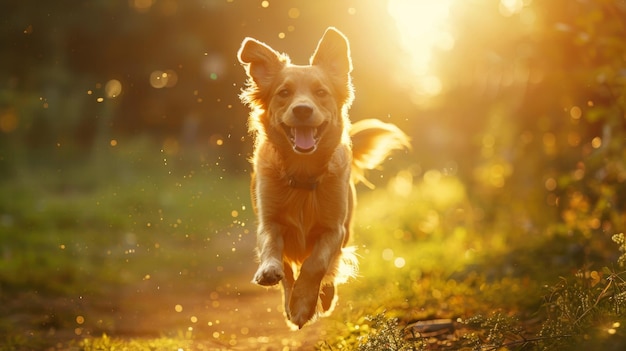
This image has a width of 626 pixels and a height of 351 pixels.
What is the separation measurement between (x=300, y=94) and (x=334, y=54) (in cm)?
57

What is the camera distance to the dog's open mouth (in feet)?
16.4

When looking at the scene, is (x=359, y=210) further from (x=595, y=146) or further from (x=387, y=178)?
(x=595, y=146)

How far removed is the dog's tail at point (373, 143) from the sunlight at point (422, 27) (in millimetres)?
1555

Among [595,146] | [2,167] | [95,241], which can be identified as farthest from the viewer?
[2,167]

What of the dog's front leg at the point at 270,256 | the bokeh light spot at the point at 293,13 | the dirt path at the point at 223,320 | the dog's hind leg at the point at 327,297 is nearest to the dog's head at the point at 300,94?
the dog's front leg at the point at 270,256

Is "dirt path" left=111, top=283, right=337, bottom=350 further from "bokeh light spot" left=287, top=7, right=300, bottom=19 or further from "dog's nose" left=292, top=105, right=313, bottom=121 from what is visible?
"bokeh light spot" left=287, top=7, right=300, bottom=19

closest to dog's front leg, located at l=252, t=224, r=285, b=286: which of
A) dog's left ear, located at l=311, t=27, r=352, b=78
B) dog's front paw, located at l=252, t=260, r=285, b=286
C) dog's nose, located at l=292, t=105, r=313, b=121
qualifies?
dog's front paw, located at l=252, t=260, r=285, b=286

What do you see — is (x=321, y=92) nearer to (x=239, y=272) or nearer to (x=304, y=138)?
(x=304, y=138)

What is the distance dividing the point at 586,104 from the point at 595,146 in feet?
1.73

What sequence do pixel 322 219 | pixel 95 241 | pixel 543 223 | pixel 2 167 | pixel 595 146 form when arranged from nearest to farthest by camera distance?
pixel 322 219, pixel 595 146, pixel 543 223, pixel 95 241, pixel 2 167

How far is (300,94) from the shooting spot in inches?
201

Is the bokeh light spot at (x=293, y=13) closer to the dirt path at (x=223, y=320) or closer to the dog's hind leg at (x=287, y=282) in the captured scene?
the dirt path at (x=223, y=320)

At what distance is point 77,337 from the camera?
6.39 meters

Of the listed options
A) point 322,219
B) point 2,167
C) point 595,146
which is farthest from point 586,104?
point 2,167
